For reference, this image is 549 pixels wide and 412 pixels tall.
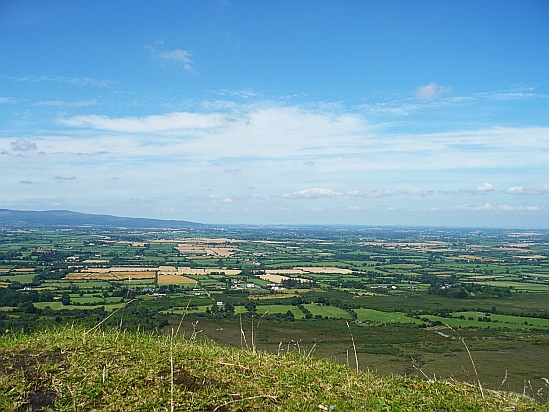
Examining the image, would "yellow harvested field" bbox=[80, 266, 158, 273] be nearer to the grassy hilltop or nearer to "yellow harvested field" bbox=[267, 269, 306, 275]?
"yellow harvested field" bbox=[267, 269, 306, 275]

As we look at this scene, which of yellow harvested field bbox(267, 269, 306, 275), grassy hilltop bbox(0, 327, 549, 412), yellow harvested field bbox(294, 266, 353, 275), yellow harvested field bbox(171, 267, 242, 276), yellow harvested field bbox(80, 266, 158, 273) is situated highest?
grassy hilltop bbox(0, 327, 549, 412)

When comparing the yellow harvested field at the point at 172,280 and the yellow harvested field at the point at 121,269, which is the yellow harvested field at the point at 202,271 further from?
the yellow harvested field at the point at 172,280

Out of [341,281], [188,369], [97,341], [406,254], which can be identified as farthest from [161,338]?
[406,254]

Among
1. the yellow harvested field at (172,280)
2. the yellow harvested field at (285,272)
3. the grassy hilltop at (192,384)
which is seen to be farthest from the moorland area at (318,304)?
the grassy hilltop at (192,384)

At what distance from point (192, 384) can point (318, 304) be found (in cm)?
4264

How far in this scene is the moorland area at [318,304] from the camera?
609 inches

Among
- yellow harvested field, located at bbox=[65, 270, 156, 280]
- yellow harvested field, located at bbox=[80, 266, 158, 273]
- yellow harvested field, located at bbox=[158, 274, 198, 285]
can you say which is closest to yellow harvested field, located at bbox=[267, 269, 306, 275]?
yellow harvested field, located at bbox=[158, 274, 198, 285]

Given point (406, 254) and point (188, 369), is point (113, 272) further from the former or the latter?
point (406, 254)

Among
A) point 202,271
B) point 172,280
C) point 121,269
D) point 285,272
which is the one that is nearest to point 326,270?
point 285,272

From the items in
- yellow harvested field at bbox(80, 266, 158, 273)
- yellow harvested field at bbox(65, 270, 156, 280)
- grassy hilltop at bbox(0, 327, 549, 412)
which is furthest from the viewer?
yellow harvested field at bbox(80, 266, 158, 273)

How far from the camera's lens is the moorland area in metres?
15.5

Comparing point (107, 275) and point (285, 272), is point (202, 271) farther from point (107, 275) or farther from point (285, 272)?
point (107, 275)

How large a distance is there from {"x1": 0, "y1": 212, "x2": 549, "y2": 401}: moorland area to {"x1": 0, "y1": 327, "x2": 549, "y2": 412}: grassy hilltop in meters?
1.02

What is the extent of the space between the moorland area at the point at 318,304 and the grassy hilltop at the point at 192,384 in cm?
102
